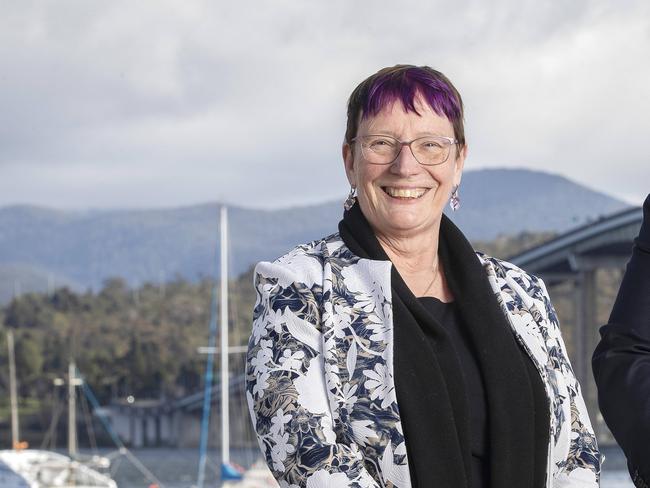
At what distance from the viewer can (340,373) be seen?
7.72ft

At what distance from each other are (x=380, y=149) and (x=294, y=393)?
18.4 inches

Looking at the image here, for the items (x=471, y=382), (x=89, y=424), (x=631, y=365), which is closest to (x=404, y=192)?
(x=471, y=382)

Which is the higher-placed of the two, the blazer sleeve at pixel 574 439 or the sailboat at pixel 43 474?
the blazer sleeve at pixel 574 439

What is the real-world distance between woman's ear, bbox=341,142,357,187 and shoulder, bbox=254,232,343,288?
13 centimetres

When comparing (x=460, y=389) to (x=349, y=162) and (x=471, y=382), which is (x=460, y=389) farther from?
(x=349, y=162)

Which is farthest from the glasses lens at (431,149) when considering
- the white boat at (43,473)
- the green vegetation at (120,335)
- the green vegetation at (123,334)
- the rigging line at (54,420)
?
the rigging line at (54,420)

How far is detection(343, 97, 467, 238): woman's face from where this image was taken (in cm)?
251

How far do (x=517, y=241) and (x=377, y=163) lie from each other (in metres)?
77.5

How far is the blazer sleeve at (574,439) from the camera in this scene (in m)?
2.49

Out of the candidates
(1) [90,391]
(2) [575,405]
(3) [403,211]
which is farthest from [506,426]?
(1) [90,391]

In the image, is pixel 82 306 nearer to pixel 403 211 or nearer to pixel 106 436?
pixel 106 436

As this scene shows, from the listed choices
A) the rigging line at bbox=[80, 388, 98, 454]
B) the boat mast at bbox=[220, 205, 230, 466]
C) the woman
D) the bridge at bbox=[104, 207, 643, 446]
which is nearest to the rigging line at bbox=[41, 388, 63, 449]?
the rigging line at bbox=[80, 388, 98, 454]

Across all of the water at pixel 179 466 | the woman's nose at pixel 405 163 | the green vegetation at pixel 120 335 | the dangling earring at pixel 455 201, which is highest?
the woman's nose at pixel 405 163

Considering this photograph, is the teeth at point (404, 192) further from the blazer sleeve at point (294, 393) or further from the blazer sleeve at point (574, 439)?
the blazer sleeve at point (574, 439)
